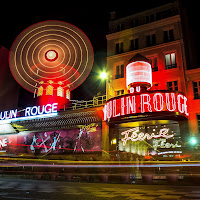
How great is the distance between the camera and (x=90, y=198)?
241 inches

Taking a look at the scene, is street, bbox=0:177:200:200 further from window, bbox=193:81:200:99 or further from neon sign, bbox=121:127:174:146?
window, bbox=193:81:200:99

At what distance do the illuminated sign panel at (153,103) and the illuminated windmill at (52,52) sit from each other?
973 cm

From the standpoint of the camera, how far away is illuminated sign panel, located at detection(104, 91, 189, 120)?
50.5 ft

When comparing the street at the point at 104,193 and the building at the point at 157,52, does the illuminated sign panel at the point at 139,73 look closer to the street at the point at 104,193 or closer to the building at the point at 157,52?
the building at the point at 157,52

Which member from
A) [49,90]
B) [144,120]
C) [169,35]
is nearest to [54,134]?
[49,90]

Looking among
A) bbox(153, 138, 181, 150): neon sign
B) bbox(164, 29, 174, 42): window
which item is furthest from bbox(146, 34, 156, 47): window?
bbox(153, 138, 181, 150): neon sign

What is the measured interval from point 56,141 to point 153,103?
13045 millimetres

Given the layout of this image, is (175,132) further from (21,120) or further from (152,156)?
(21,120)

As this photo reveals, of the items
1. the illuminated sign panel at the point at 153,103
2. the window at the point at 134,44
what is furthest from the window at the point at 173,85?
the window at the point at 134,44

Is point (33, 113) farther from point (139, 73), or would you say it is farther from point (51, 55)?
point (139, 73)

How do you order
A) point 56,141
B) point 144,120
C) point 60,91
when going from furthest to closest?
1. point 60,91
2. point 56,141
3. point 144,120

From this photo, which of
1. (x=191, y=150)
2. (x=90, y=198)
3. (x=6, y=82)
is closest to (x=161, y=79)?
(x=191, y=150)

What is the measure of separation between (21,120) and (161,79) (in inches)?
647

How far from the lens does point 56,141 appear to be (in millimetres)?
24281
